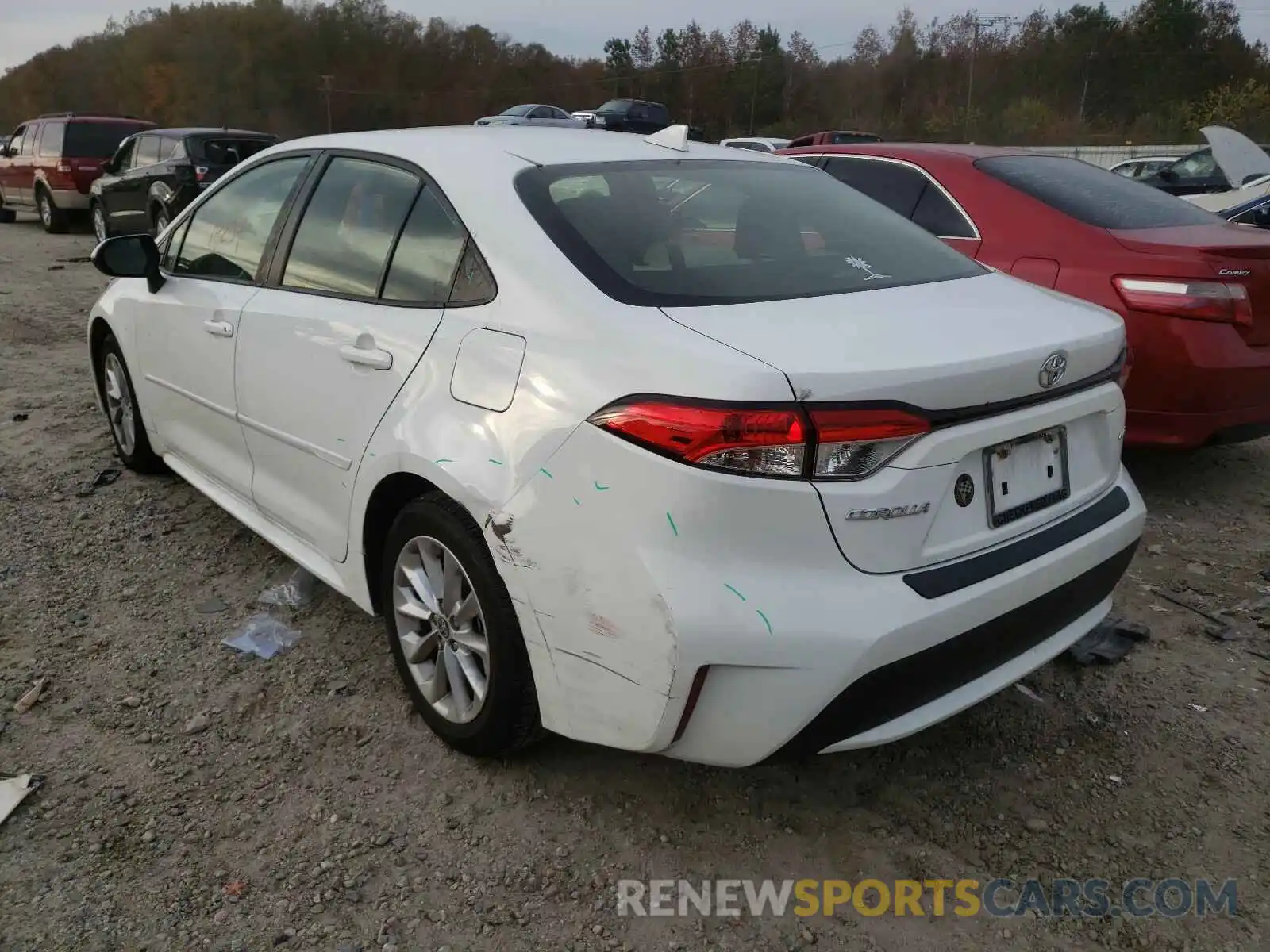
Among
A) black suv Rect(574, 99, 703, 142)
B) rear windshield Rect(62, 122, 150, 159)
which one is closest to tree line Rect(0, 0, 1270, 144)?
black suv Rect(574, 99, 703, 142)

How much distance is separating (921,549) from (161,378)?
319cm

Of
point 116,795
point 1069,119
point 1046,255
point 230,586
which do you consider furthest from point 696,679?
point 1069,119

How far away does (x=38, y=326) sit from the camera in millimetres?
7988

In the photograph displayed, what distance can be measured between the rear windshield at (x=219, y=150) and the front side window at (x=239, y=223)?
8.11 metres

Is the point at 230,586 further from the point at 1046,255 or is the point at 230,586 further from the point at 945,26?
the point at 945,26

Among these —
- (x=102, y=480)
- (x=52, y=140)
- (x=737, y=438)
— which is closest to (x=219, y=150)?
(x=52, y=140)

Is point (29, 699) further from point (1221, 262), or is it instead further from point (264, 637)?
point (1221, 262)

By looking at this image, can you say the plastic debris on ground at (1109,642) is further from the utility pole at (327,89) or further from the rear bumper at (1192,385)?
the utility pole at (327,89)

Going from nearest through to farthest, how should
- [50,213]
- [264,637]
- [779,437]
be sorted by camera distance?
[779,437], [264,637], [50,213]

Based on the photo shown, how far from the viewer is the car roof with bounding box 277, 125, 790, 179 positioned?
8.57ft

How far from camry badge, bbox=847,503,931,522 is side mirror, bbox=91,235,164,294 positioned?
3.09 meters

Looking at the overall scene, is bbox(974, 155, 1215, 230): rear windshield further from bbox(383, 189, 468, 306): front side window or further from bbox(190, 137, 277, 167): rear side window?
bbox(190, 137, 277, 167): rear side window

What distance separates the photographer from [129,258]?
3.69 metres

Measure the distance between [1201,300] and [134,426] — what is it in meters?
4.66
